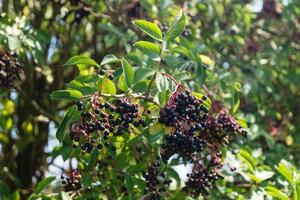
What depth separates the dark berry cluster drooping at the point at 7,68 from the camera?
239 centimetres

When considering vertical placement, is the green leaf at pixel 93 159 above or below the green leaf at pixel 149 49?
below

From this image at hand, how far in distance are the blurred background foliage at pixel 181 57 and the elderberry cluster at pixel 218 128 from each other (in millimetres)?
570

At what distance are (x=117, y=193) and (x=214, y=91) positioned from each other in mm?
720

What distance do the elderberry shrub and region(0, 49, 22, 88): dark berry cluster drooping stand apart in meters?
0.63

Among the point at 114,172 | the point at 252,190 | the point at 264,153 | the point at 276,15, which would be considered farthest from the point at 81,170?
the point at 276,15

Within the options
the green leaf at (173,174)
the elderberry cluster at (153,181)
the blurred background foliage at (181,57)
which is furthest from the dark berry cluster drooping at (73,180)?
the blurred background foliage at (181,57)

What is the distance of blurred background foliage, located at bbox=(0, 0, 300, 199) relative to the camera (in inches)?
116

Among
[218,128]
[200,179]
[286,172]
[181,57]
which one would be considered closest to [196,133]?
[218,128]

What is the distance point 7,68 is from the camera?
7.86 feet

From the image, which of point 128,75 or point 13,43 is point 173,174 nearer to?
point 128,75

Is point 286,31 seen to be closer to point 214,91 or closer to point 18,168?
point 214,91

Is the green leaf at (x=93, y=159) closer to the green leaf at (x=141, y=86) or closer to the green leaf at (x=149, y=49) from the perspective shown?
the green leaf at (x=141, y=86)

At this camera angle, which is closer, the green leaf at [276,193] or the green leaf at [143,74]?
the green leaf at [143,74]

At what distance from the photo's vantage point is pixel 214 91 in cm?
274
